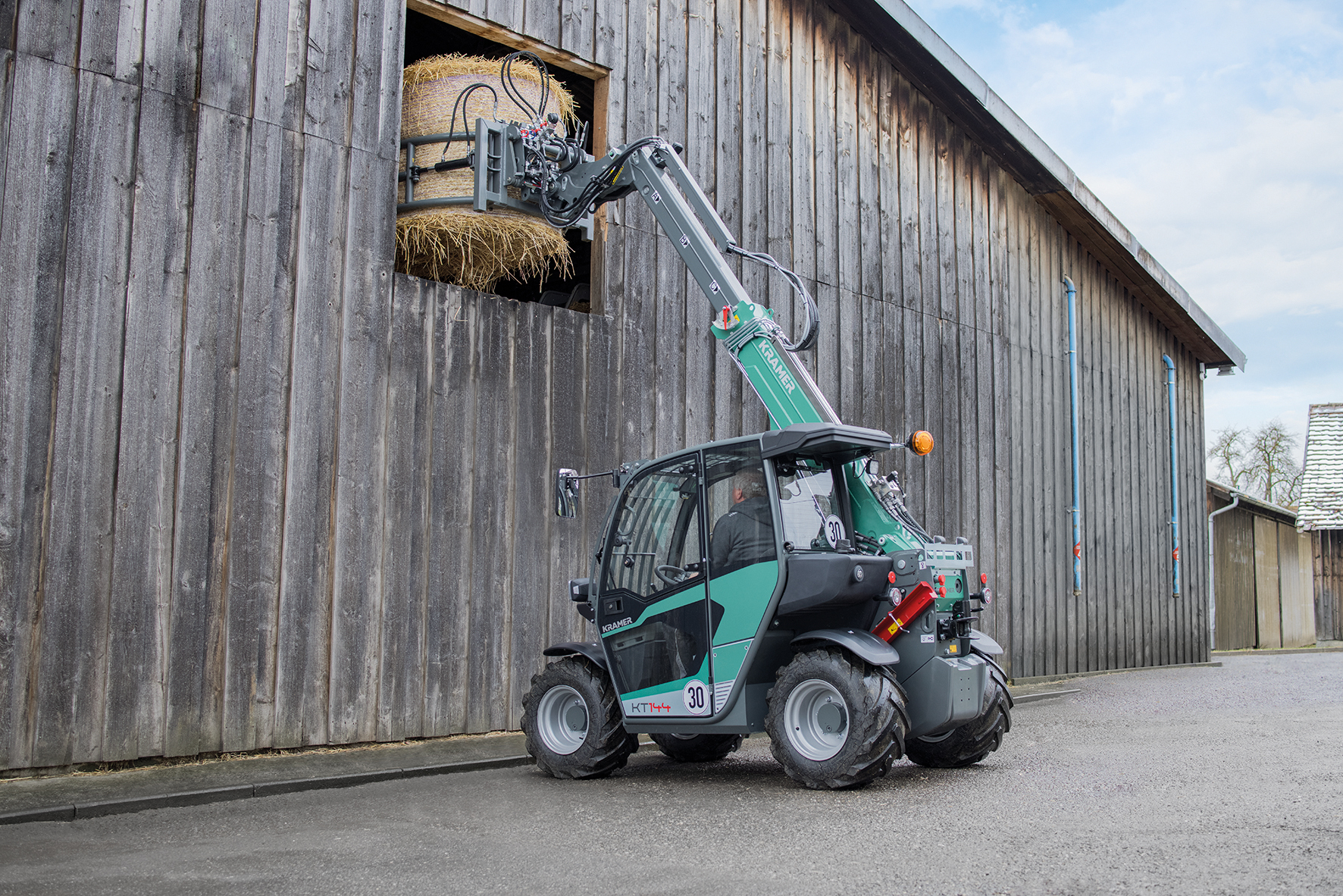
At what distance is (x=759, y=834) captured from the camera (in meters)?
4.92

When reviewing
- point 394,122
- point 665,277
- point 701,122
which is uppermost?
point 701,122

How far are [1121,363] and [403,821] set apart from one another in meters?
13.4

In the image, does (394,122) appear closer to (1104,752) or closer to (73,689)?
(73,689)

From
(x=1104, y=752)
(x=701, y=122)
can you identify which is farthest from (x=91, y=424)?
(x=1104, y=752)

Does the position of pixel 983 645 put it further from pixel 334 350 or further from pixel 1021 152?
pixel 1021 152

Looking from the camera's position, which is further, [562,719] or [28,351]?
[562,719]

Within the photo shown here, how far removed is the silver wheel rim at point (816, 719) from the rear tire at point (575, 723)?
1.19 m

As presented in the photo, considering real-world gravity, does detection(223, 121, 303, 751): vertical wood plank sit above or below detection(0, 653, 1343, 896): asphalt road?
above

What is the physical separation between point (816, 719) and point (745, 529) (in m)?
1.10

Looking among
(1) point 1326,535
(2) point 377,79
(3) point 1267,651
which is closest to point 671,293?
(2) point 377,79

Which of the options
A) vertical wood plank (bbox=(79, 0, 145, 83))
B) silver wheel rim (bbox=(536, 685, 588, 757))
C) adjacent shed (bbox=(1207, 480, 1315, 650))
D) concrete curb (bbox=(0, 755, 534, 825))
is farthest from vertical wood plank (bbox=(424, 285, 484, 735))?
adjacent shed (bbox=(1207, 480, 1315, 650))

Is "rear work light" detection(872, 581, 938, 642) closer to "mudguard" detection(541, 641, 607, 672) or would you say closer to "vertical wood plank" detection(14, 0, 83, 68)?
"mudguard" detection(541, 641, 607, 672)

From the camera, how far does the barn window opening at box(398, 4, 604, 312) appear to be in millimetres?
8102

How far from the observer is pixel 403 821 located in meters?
5.47
